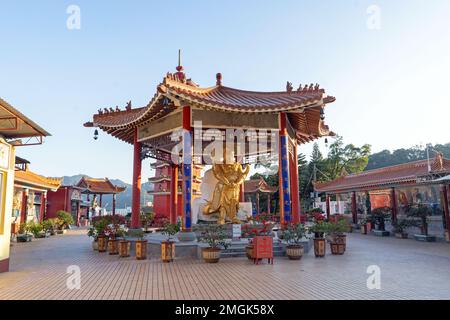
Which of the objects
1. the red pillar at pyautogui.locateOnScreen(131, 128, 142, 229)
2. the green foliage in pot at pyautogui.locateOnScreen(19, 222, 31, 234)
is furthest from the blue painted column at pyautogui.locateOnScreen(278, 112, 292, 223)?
the green foliage in pot at pyautogui.locateOnScreen(19, 222, 31, 234)

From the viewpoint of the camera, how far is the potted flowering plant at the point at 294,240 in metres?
10.0

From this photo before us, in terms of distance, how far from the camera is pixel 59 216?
26.6 m

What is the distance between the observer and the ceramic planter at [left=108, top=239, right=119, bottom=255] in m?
12.0

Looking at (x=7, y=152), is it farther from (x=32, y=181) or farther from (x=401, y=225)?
(x=401, y=225)

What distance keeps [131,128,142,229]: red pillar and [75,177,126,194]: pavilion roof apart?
24481 millimetres

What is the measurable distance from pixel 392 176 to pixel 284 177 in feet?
39.1

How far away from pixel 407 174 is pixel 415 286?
1443cm

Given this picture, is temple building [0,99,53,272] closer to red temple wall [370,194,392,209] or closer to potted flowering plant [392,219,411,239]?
potted flowering plant [392,219,411,239]

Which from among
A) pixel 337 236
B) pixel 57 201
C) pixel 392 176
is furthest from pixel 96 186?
Result: pixel 337 236

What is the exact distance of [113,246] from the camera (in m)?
12.1

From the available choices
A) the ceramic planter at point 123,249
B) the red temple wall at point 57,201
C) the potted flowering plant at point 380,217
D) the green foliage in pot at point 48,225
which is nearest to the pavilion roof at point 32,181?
the green foliage in pot at point 48,225
